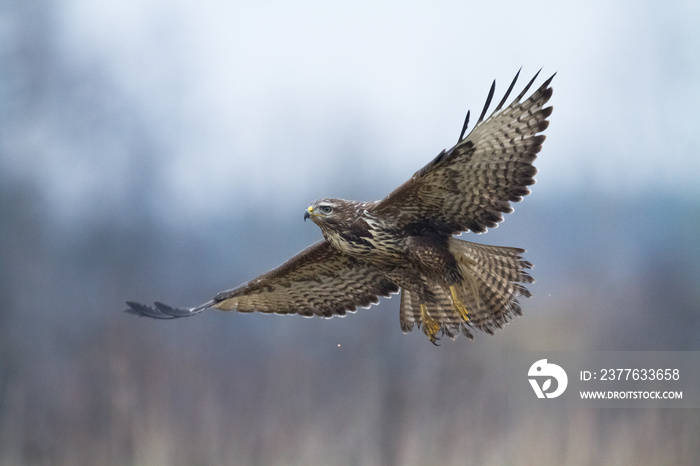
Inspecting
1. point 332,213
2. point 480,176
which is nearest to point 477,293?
point 480,176

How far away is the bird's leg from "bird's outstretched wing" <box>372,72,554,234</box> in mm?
513

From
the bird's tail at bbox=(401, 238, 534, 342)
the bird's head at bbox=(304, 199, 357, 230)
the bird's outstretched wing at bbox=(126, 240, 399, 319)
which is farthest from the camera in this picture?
the bird's outstretched wing at bbox=(126, 240, 399, 319)

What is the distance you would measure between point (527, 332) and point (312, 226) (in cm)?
232

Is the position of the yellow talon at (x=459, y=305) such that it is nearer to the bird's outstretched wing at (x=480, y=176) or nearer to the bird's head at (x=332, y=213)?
the bird's outstretched wing at (x=480, y=176)

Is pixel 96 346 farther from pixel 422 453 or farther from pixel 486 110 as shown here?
pixel 486 110

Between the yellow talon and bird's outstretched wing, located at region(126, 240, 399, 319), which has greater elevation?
bird's outstretched wing, located at region(126, 240, 399, 319)

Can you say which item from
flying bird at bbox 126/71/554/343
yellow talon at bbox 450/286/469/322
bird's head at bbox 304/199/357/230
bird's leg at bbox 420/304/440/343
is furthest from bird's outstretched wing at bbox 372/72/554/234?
bird's leg at bbox 420/304/440/343

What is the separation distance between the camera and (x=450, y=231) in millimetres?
3633

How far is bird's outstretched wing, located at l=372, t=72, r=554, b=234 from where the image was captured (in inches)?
129

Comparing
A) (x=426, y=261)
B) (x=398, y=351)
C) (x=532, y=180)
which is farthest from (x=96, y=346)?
(x=532, y=180)

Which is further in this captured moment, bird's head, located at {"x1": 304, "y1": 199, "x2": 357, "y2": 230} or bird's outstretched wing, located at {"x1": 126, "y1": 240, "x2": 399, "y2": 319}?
bird's outstretched wing, located at {"x1": 126, "y1": 240, "x2": 399, "y2": 319}

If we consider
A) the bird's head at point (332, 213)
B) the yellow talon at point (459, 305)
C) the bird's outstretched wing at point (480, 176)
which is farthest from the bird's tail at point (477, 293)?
the bird's head at point (332, 213)

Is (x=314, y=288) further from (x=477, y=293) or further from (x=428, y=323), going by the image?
(x=477, y=293)

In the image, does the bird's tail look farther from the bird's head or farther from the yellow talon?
the bird's head
